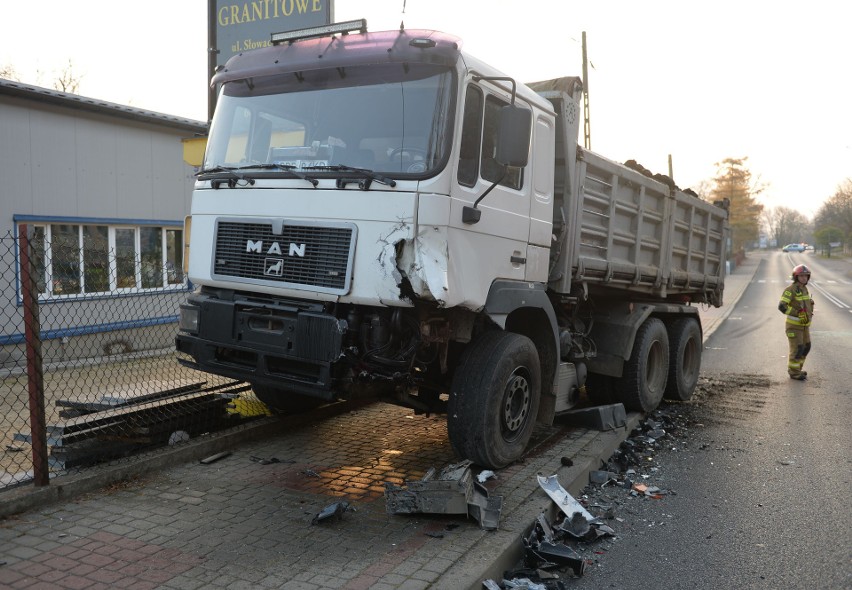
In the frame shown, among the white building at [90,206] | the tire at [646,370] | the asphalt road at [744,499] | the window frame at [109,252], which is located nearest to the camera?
the asphalt road at [744,499]

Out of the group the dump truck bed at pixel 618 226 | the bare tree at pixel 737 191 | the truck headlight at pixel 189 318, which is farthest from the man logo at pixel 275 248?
the bare tree at pixel 737 191

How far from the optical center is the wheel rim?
5035 mm

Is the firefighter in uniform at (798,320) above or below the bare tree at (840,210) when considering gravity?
below

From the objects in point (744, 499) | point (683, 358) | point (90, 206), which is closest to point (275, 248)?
point (744, 499)

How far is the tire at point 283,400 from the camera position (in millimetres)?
6145

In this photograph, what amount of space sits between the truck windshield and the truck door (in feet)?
0.82

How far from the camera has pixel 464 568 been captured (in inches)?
137

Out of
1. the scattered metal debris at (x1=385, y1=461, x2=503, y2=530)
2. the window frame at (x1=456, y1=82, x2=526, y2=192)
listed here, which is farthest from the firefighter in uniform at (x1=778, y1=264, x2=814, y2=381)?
the scattered metal debris at (x1=385, y1=461, x2=503, y2=530)

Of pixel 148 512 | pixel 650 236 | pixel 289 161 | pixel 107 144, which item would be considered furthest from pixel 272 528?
pixel 107 144

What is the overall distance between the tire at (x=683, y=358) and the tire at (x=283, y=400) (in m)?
4.41

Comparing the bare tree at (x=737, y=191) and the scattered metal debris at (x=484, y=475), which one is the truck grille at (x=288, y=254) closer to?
the scattered metal debris at (x=484, y=475)

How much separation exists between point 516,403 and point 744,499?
1777 millimetres

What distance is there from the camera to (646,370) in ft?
24.5

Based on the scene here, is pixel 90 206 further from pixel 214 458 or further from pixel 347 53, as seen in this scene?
pixel 347 53
